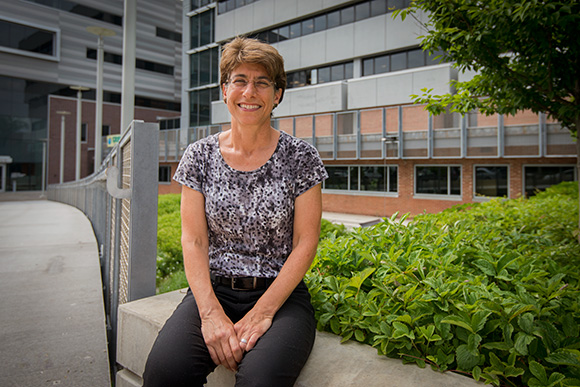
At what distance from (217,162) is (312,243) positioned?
0.69 metres

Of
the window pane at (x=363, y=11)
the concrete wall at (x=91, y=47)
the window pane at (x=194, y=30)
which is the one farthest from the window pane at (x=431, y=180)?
the concrete wall at (x=91, y=47)

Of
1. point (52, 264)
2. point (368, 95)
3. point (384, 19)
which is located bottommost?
point (52, 264)

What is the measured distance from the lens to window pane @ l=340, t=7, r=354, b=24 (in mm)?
25364

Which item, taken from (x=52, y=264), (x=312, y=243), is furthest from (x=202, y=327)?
(x=52, y=264)

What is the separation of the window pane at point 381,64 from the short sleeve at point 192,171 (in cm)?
2338

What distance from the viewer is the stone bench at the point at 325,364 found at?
182 centimetres

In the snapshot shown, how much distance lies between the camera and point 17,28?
37844 mm

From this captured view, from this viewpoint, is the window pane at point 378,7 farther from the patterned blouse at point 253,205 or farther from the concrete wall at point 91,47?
the concrete wall at point 91,47

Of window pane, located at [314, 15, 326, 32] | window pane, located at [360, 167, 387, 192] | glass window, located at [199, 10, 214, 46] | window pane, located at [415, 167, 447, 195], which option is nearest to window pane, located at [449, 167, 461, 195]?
window pane, located at [415, 167, 447, 195]

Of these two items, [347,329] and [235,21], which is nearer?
[347,329]

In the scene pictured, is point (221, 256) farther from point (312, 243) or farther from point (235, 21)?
point (235, 21)

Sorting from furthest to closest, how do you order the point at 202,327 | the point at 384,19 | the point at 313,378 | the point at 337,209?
the point at 337,209
the point at 384,19
the point at 202,327
the point at 313,378

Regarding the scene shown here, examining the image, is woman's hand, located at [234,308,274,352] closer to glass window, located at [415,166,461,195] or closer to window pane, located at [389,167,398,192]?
glass window, located at [415,166,461,195]

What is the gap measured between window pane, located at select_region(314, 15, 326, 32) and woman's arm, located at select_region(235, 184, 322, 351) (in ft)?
87.7
